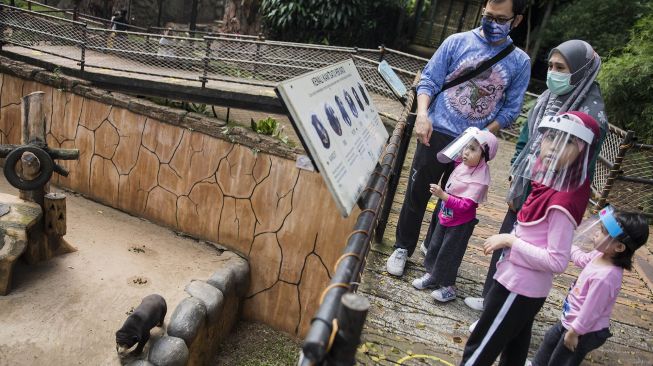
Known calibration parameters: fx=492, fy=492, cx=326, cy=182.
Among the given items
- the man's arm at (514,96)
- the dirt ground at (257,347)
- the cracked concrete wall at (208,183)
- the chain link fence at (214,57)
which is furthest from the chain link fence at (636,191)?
the dirt ground at (257,347)

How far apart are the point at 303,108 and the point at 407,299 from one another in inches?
75.2

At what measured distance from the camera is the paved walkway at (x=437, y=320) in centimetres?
274

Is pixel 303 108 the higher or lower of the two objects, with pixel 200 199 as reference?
higher

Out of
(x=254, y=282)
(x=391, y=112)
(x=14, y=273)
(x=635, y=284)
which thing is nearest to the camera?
(x=635, y=284)

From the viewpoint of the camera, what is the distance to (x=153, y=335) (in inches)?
167

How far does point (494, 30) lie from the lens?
273cm

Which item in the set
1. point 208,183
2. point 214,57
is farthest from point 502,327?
point 214,57

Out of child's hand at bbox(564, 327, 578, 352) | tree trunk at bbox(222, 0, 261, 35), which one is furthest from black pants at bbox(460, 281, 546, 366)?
tree trunk at bbox(222, 0, 261, 35)

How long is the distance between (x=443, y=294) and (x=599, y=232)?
45.1 inches

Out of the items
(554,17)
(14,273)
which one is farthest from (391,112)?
(554,17)

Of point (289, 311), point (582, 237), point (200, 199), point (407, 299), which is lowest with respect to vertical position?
point (289, 311)

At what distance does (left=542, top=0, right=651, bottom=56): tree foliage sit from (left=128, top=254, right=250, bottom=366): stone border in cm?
809

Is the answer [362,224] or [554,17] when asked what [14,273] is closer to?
[362,224]

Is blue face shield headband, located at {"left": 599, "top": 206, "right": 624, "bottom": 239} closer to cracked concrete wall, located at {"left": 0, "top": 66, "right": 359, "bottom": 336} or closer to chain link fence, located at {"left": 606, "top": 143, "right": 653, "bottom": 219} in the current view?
cracked concrete wall, located at {"left": 0, "top": 66, "right": 359, "bottom": 336}
